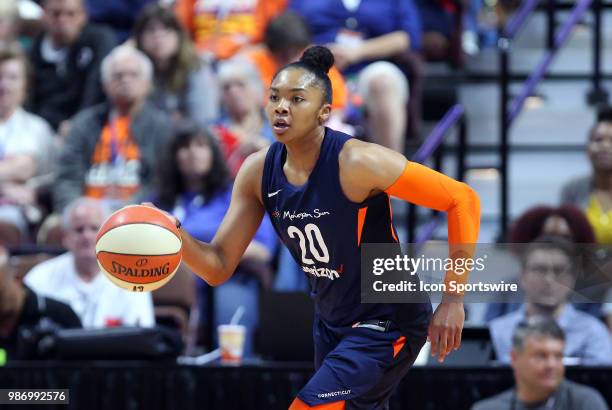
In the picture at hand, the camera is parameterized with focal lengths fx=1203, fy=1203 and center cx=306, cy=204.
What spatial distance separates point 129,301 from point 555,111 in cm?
402

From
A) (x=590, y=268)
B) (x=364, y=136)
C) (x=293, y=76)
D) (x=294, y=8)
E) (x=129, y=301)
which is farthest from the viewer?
(x=294, y=8)

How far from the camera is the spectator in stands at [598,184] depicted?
24.7 ft

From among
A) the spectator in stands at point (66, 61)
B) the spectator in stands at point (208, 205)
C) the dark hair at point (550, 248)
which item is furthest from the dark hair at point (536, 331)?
the spectator in stands at point (66, 61)

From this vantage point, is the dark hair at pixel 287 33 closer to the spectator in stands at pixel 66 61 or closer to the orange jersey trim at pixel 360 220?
the spectator in stands at pixel 66 61

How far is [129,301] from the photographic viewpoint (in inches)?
264

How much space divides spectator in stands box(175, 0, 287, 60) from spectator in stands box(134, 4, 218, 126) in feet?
1.65

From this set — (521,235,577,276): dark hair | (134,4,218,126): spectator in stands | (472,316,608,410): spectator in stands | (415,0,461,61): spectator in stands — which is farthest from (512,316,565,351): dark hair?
(415,0,461,61): spectator in stands

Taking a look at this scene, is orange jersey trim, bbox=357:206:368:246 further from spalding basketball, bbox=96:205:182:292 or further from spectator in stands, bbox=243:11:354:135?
spectator in stands, bbox=243:11:354:135

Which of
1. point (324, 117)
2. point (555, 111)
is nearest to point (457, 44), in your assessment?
point (555, 111)

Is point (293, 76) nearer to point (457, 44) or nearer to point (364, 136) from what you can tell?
point (364, 136)

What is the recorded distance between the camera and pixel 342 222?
438 cm

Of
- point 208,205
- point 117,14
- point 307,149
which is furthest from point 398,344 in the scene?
point 117,14

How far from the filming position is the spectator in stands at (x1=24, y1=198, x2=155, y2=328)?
6719 mm

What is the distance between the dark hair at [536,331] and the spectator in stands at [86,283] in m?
2.06
